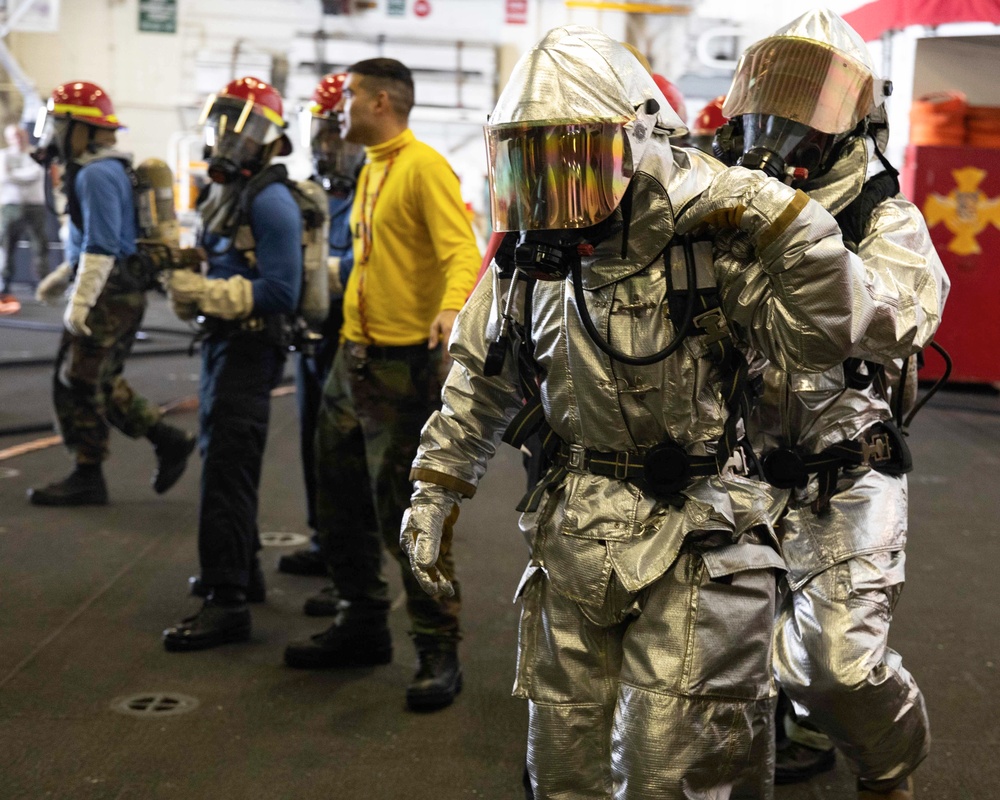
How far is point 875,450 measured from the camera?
2.72 m

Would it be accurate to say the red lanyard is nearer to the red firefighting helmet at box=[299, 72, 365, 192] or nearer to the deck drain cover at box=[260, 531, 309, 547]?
the red firefighting helmet at box=[299, 72, 365, 192]

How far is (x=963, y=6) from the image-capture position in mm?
9227

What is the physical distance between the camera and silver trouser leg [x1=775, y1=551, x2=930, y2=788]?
2527mm

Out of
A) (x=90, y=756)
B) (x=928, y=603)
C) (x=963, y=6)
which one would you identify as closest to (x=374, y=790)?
(x=90, y=756)

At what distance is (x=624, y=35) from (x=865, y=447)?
1528 centimetres

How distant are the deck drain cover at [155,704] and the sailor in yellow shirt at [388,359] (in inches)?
16.3

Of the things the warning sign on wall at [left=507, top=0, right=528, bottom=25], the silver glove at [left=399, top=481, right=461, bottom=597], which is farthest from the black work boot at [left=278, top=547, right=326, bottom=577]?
the warning sign on wall at [left=507, top=0, right=528, bottom=25]

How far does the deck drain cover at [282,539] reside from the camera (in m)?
5.50

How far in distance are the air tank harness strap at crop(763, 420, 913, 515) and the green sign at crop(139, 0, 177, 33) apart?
18.1 m

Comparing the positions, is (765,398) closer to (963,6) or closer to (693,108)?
(963,6)

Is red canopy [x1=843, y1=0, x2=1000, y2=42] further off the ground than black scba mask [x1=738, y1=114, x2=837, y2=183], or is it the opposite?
red canopy [x1=843, y1=0, x2=1000, y2=42]

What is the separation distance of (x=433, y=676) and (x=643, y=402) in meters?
1.79

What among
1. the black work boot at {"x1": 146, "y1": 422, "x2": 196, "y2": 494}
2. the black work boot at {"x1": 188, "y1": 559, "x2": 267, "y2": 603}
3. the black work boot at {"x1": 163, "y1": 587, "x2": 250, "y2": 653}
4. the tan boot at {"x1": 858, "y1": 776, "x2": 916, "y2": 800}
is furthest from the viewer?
the black work boot at {"x1": 146, "y1": 422, "x2": 196, "y2": 494}

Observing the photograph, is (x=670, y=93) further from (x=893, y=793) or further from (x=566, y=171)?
(x=893, y=793)
